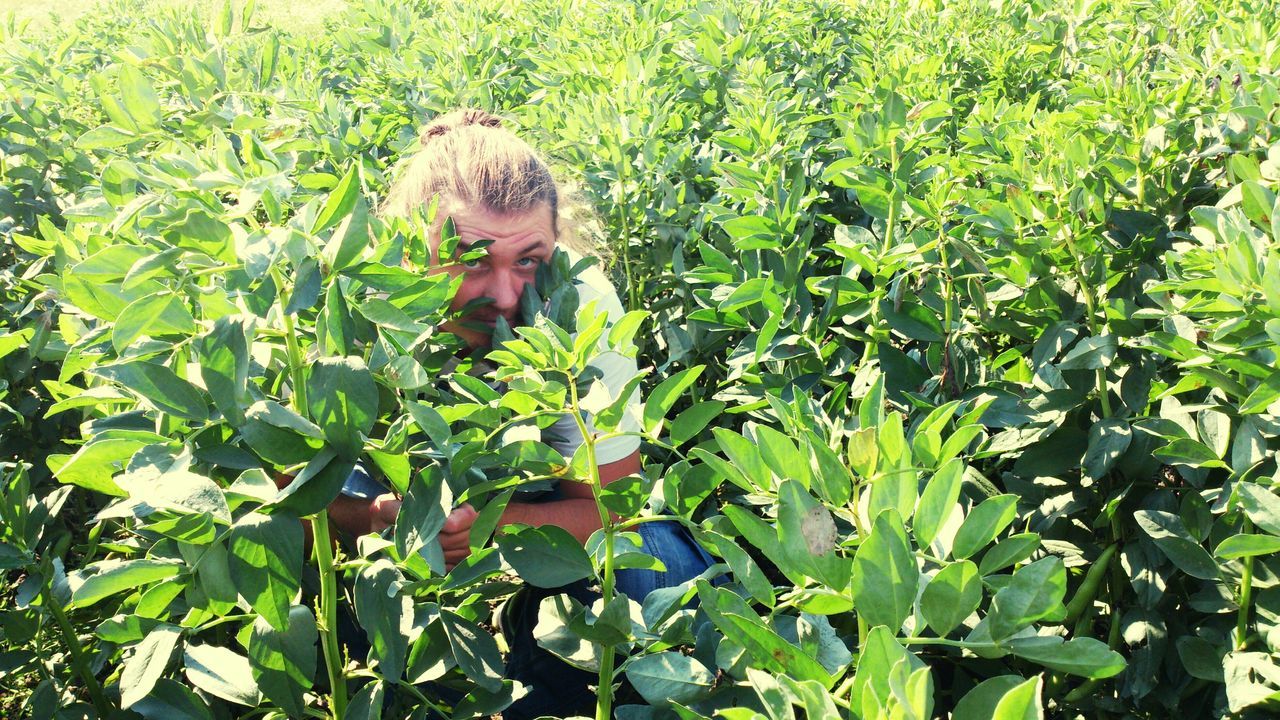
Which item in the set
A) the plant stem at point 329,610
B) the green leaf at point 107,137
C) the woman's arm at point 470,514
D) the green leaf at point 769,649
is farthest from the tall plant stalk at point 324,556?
the green leaf at point 107,137

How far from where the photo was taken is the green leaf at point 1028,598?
0.95 m

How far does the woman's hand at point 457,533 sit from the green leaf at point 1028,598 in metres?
0.94

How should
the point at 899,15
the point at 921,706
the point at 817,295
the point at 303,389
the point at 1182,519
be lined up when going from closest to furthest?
the point at 921,706
the point at 303,389
the point at 1182,519
the point at 817,295
the point at 899,15

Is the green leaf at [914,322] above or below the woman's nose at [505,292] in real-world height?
above

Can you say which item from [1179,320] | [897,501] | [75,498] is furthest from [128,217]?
[75,498]

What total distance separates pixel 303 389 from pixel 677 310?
175 centimetres

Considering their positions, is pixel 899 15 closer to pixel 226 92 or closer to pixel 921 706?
pixel 226 92

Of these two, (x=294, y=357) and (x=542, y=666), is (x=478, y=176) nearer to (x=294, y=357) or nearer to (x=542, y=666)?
(x=542, y=666)

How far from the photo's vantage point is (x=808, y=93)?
4.12 metres

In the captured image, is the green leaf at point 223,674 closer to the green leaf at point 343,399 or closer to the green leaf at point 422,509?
the green leaf at point 422,509

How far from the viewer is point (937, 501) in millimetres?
1017

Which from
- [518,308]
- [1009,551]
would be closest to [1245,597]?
[1009,551]

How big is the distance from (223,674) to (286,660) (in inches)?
5.9

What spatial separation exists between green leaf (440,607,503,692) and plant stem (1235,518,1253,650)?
40.2 inches
